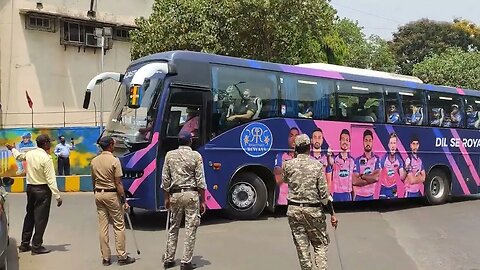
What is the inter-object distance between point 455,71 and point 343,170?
88.8 ft

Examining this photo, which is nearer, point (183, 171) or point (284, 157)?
point (183, 171)

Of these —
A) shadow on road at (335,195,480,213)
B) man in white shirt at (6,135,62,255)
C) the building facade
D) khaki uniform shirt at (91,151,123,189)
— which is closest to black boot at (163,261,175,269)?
khaki uniform shirt at (91,151,123,189)

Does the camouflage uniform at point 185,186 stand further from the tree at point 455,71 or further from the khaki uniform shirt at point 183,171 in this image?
the tree at point 455,71

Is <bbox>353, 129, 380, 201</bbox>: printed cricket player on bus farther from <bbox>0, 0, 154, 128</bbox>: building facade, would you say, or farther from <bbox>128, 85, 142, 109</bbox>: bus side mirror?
<bbox>0, 0, 154, 128</bbox>: building facade

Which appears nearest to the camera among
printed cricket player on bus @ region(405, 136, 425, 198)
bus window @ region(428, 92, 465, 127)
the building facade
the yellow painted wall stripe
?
printed cricket player on bus @ region(405, 136, 425, 198)

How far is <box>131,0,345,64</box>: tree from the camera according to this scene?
20703 mm

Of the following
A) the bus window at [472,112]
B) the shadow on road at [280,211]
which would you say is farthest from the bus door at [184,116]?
the bus window at [472,112]

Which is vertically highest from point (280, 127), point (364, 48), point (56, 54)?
point (364, 48)

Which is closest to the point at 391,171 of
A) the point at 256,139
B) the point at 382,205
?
the point at 382,205

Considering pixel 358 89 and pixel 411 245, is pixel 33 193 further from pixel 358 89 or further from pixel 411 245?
pixel 358 89

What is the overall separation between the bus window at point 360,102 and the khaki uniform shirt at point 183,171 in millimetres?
6477

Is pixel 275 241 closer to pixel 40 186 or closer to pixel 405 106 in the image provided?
pixel 40 186

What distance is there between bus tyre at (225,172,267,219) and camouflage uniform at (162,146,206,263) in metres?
4.18

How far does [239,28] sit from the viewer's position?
71.0ft
